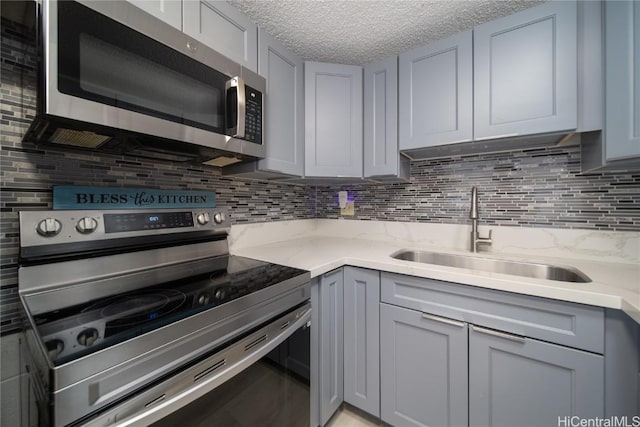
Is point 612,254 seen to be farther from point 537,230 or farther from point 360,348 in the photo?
point 360,348

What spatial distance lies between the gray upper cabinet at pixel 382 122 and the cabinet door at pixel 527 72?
0.42 metres

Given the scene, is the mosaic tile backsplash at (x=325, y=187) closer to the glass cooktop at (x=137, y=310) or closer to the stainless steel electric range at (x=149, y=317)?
the stainless steel electric range at (x=149, y=317)

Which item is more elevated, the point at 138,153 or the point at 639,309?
the point at 138,153

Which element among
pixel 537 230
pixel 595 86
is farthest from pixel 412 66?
pixel 537 230

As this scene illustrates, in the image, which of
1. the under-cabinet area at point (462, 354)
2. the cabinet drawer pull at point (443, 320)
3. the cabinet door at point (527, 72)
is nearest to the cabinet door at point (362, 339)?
the under-cabinet area at point (462, 354)

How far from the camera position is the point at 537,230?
4.42 feet

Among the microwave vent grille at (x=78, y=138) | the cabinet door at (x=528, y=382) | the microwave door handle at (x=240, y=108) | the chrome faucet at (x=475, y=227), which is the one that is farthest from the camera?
the chrome faucet at (x=475, y=227)

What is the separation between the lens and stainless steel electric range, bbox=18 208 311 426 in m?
0.48

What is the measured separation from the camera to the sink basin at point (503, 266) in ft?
3.79

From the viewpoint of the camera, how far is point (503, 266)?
1318mm

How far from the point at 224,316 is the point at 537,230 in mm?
1616

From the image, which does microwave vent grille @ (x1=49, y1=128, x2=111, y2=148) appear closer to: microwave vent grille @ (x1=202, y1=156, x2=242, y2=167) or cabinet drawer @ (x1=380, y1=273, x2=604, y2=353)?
microwave vent grille @ (x1=202, y1=156, x2=242, y2=167)

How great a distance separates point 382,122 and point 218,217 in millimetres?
1120

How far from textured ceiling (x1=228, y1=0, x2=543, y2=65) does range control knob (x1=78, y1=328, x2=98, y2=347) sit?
1.37 m
